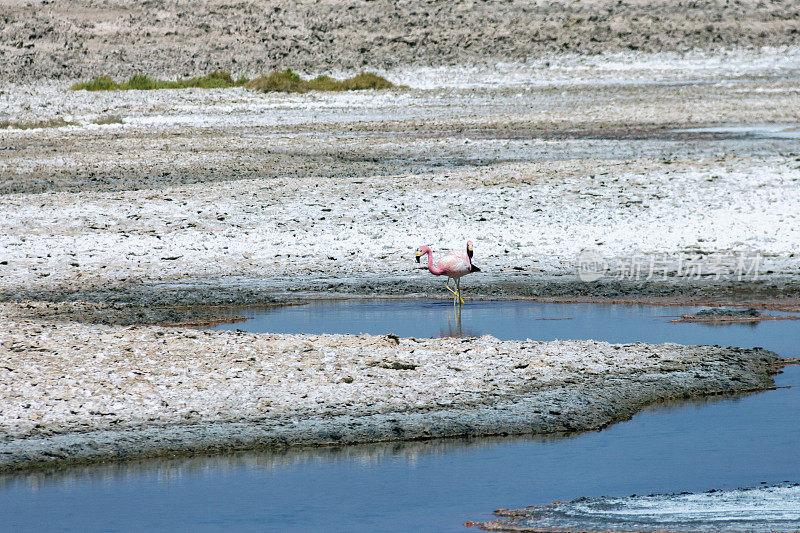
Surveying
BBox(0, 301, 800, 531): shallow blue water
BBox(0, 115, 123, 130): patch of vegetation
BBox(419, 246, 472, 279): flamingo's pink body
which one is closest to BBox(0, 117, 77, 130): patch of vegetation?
BBox(0, 115, 123, 130): patch of vegetation

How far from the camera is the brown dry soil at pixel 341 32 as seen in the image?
55.9 m

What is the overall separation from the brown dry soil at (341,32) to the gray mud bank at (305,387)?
45194mm

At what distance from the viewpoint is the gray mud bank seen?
23.4ft

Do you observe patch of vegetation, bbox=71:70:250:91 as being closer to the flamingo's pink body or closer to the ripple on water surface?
the flamingo's pink body

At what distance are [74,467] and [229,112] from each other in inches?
1175

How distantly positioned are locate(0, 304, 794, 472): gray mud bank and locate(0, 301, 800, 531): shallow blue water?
22cm

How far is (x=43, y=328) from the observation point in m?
9.59

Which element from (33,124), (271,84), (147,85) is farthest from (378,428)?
(147,85)

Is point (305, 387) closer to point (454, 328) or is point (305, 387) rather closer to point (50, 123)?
point (454, 328)

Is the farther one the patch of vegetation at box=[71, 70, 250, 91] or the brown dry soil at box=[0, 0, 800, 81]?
the brown dry soil at box=[0, 0, 800, 81]

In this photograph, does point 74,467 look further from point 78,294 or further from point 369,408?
point 78,294

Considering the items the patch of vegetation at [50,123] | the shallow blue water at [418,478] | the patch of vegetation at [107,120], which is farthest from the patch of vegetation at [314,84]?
the shallow blue water at [418,478]

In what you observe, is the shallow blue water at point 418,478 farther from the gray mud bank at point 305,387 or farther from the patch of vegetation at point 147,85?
the patch of vegetation at point 147,85

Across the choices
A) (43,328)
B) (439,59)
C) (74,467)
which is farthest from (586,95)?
(74,467)
